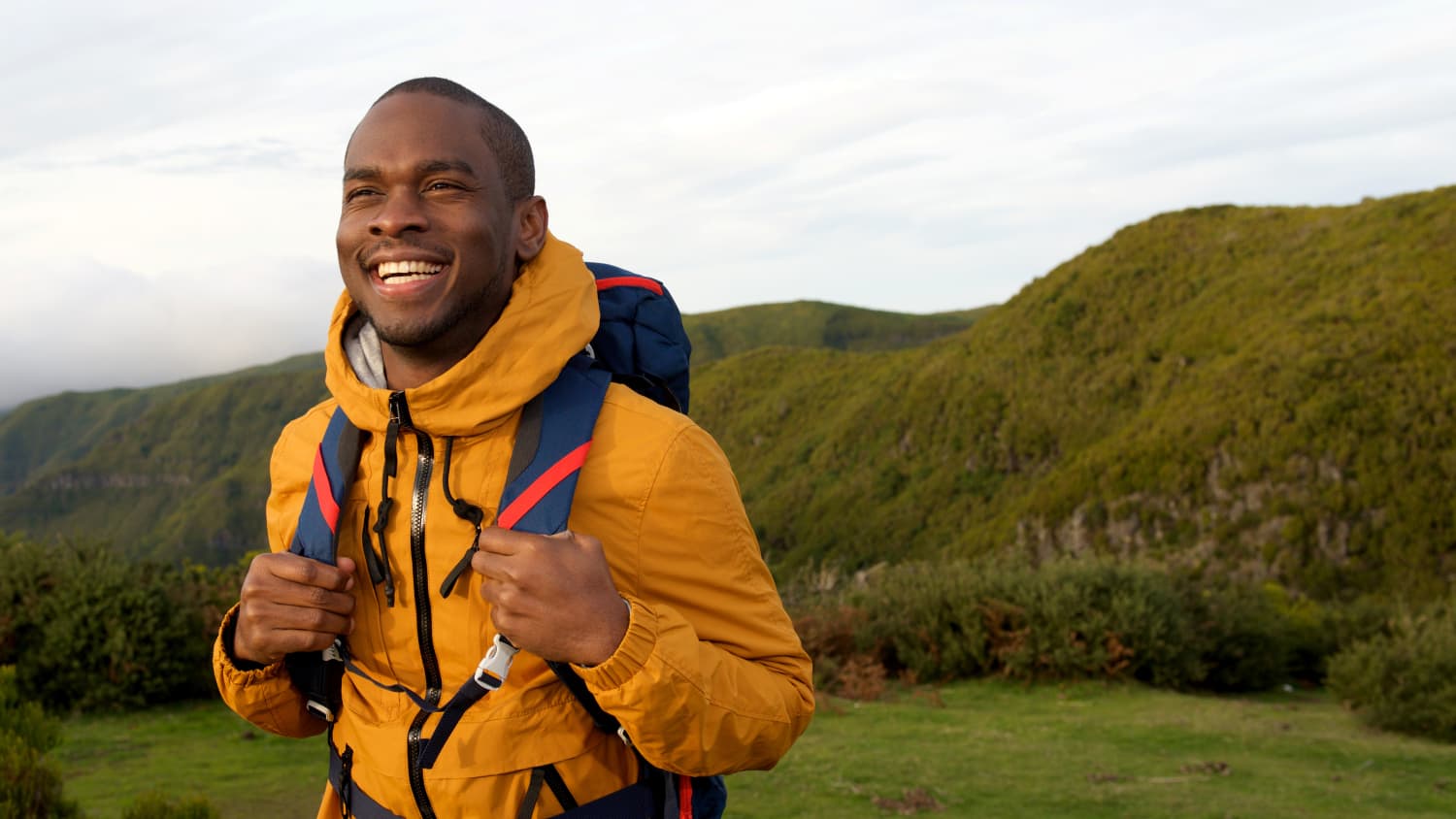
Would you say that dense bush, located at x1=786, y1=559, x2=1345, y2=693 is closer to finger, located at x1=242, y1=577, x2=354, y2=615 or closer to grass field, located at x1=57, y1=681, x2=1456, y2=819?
grass field, located at x1=57, y1=681, x2=1456, y2=819

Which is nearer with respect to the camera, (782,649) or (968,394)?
(782,649)

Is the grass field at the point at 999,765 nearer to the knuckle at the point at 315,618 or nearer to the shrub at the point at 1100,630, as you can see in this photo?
the shrub at the point at 1100,630

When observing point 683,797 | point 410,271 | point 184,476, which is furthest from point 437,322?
point 184,476

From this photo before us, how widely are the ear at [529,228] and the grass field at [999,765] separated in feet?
13.3

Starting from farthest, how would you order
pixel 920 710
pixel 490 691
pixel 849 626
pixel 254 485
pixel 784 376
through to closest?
pixel 254 485
pixel 784 376
pixel 849 626
pixel 920 710
pixel 490 691

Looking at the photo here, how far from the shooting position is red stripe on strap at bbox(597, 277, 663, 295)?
214 cm

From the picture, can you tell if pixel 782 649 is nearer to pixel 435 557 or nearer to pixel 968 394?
pixel 435 557

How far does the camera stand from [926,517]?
53.2 metres

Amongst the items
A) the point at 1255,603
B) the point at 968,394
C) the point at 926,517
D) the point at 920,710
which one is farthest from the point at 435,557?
the point at 968,394

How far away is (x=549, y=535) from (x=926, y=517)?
5268 centimetres

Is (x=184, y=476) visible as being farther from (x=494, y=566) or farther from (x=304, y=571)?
(x=494, y=566)

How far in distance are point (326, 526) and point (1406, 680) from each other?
27.0 feet

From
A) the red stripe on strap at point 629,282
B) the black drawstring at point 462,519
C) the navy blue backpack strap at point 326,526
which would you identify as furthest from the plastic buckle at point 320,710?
the red stripe on strap at point 629,282

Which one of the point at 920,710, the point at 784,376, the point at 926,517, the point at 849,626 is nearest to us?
the point at 920,710
